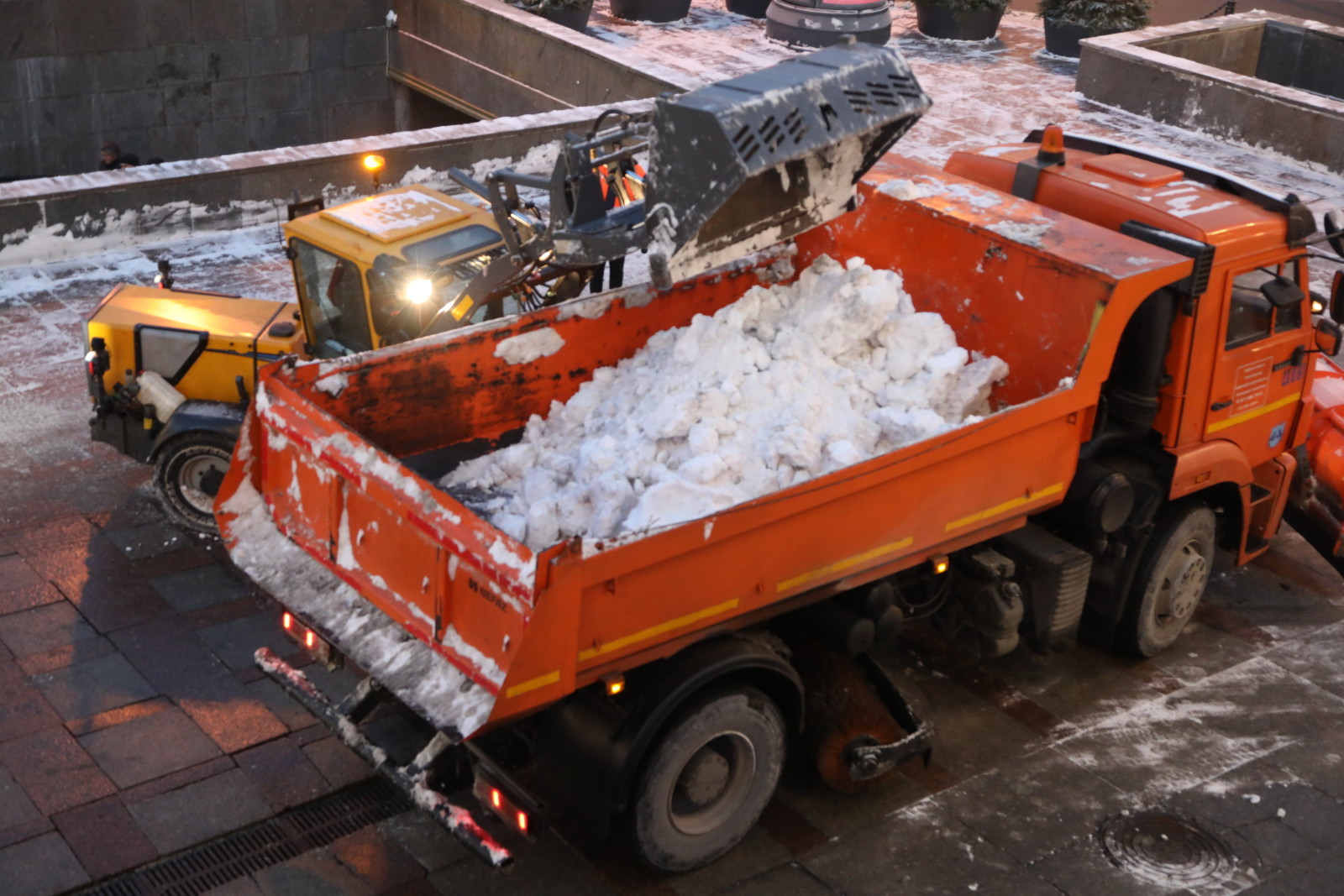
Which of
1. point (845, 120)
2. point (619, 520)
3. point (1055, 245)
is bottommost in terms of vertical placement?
point (619, 520)

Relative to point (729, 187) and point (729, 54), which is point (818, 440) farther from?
point (729, 54)

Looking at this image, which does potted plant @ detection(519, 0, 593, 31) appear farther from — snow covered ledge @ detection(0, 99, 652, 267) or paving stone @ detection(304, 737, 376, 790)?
paving stone @ detection(304, 737, 376, 790)

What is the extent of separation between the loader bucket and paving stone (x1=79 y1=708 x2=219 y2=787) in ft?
10.2

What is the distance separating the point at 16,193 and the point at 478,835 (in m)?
8.81

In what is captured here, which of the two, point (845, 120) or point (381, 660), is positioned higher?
point (845, 120)

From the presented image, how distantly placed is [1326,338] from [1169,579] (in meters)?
1.56

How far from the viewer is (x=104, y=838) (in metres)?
6.06

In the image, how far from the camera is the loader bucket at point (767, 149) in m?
6.24

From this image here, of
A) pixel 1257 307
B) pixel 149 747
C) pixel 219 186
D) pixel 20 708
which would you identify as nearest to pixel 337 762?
pixel 149 747

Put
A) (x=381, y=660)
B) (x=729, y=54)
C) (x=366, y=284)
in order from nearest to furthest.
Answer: (x=381, y=660) → (x=366, y=284) → (x=729, y=54)

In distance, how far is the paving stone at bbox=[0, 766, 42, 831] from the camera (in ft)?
20.0

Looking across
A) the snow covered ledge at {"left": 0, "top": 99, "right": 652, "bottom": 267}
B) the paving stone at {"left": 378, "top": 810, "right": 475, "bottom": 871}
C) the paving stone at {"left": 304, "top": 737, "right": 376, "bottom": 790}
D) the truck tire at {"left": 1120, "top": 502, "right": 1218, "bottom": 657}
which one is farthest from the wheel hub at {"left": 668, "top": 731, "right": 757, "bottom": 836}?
the snow covered ledge at {"left": 0, "top": 99, "right": 652, "bottom": 267}

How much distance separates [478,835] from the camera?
5.41 metres

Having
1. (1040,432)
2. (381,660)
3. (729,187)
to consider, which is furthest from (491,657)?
(1040,432)
